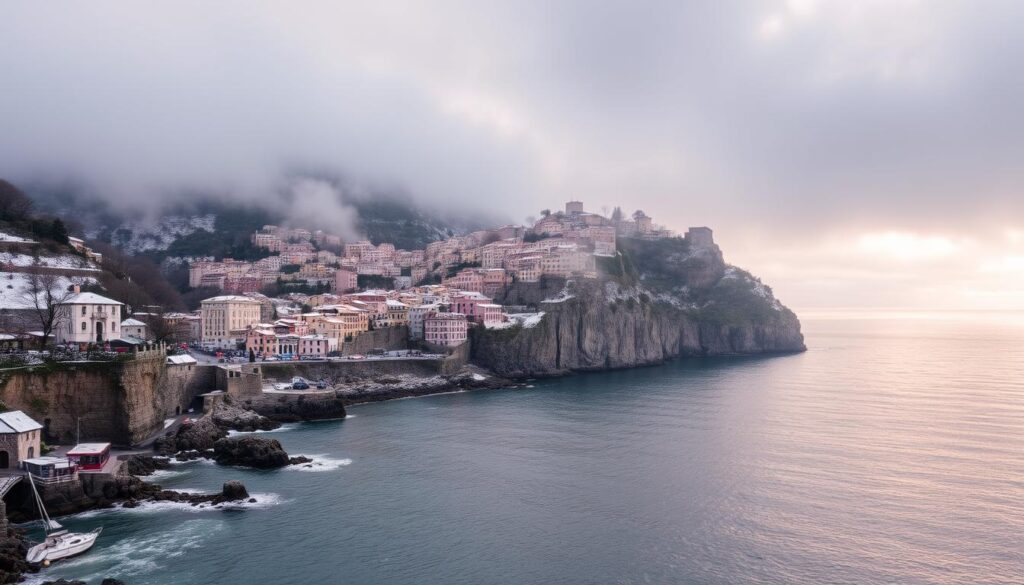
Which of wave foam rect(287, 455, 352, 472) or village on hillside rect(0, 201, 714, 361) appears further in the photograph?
village on hillside rect(0, 201, 714, 361)

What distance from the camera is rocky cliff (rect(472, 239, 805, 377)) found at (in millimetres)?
84188

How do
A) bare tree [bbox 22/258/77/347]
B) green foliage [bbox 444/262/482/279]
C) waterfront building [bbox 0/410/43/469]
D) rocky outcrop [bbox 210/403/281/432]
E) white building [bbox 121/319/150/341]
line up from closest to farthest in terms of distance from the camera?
waterfront building [bbox 0/410/43/469], bare tree [bbox 22/258/77/347], rocky outcrop [bbox 210/403/281/432], white building [bbox 121/319/150/341], green foliage [bbox 444/262/482/279]

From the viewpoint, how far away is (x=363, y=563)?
23.8 meters

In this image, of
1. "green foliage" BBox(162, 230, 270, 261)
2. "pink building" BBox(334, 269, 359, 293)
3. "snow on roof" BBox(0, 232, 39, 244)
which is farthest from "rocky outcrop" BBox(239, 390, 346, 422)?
"green foliage" BBox(162, 230, 270, 261)

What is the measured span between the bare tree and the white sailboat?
843 inches

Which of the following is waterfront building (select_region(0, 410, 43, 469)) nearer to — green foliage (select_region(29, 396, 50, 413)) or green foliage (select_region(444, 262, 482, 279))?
green foliage (select_region(29, 396, 50, 413))

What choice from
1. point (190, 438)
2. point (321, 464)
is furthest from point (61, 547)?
point (190, 438)

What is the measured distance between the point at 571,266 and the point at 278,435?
212 feet

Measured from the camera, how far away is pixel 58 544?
23297 mm

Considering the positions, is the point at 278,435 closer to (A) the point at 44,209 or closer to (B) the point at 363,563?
(B) the point at 363,563

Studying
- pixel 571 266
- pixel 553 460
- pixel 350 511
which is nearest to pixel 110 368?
pixel 350 511

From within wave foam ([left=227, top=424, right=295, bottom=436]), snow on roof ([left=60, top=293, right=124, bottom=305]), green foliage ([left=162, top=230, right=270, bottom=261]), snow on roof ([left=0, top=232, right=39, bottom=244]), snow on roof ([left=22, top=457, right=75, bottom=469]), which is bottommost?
wave foam ([left=227, top=424, right=295, bottom=436])

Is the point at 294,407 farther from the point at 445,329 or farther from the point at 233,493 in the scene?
the point at 445,329

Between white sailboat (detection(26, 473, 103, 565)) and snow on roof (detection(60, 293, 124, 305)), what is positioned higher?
snow on roof (detection(60, 293, 124, 305))
